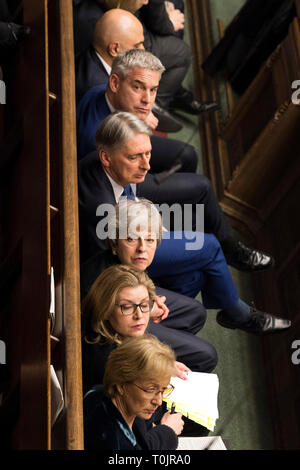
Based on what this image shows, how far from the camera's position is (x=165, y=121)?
5035 millimetres

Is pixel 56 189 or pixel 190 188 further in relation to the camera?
pixel 190 188

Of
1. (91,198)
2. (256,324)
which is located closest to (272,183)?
(256,324)

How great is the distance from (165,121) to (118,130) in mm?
1257

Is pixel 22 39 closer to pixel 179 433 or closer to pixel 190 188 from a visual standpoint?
pixel 190 188

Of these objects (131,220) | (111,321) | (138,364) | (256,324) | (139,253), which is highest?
(131,220)

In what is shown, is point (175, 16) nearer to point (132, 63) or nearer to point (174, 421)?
point (132, 63)

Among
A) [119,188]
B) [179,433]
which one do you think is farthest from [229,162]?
[179,433]

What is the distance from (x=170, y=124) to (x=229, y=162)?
48 centimetres

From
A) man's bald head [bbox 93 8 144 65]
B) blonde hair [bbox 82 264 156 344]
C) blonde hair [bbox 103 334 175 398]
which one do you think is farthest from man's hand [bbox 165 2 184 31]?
blonde hair [bbox 103 334 175 398]

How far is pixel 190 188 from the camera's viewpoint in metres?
4.21

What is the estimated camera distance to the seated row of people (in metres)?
3.24

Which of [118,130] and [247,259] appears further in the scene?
[247,259]

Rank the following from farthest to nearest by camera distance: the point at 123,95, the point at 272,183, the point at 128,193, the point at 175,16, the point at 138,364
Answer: the point at 175,16 < the point at 272,183 < the point at 123,95 < the point at 128,193 < the point at 138,364

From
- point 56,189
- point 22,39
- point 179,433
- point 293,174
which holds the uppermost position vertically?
point 22,39
